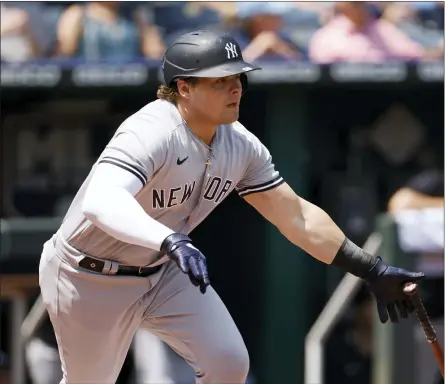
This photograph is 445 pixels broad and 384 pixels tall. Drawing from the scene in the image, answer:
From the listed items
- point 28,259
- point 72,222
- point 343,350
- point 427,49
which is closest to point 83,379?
point 72,222

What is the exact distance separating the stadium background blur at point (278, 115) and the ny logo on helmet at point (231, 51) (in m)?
2.39

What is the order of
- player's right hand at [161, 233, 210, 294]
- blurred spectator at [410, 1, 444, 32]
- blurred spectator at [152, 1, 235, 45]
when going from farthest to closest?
blurred spectator at [410, 1, 444, 32] < blurred spectator at [152, 1, 235, 45] < player's right hand at [161, 233, 210, 294]

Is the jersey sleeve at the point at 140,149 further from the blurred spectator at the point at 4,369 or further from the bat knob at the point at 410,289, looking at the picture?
the blurred spectator at the point at 4,369

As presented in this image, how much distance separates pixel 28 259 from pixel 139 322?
1.89 meters

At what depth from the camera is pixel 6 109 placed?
6.75 m

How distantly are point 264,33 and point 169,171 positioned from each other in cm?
286

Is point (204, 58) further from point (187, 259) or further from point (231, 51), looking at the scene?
point (187, 259)

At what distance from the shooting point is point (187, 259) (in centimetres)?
334

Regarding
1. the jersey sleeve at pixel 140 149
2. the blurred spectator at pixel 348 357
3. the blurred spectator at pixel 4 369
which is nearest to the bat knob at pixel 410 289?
the jersey sleeve at pixel 140 149

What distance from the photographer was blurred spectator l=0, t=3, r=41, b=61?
642 cm

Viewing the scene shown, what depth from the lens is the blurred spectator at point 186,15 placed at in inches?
261

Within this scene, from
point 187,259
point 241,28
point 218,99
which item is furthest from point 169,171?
point 241,28

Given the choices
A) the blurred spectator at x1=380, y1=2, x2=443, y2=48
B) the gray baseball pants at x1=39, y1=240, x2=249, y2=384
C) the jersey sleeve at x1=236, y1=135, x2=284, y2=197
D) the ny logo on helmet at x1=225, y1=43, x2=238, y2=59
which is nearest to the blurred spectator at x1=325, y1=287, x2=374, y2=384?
the blurred spectator at x1=380, y1=2, x2=443, y2=48

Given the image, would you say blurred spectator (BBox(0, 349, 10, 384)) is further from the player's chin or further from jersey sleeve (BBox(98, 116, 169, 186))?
the player's chin
